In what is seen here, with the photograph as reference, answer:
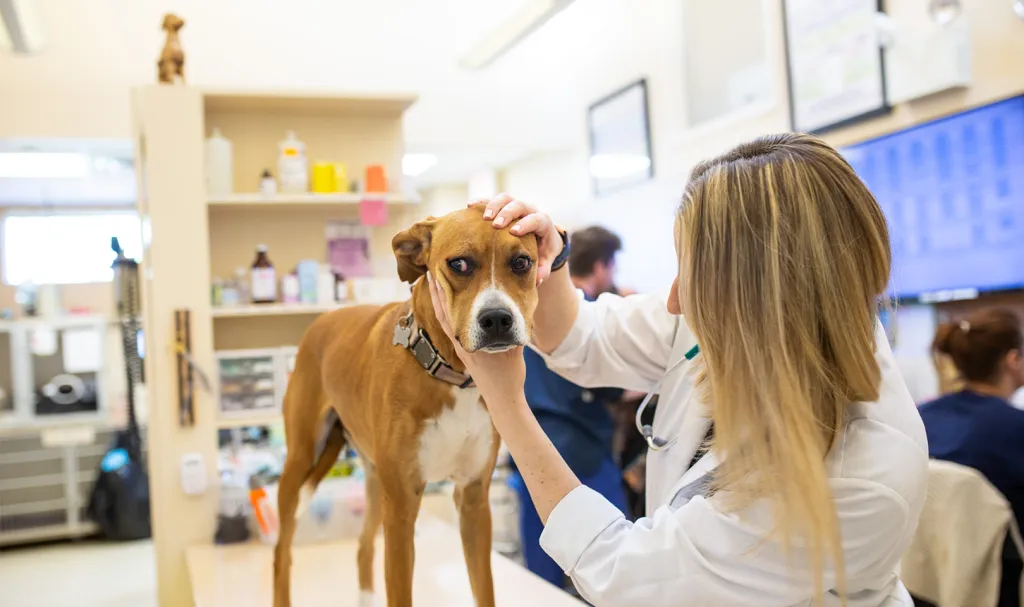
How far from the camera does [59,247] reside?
841 centimetres

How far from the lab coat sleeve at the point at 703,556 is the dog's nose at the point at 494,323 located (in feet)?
0.86

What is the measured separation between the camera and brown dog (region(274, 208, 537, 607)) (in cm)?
118

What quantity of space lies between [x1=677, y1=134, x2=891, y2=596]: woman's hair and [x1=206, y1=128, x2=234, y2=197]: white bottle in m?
2.26

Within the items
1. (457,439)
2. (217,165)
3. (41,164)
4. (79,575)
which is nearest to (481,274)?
(457,439)

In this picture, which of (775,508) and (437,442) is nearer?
(775,508)

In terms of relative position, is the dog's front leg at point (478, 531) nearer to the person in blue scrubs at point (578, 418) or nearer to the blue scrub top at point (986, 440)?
the person in blue scrubs at point (578, 418)

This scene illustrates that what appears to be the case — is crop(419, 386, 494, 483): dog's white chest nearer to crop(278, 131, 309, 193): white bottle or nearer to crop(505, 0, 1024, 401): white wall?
crop(278, 131, 309, 193): white bottle

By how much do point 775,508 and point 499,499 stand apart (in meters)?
3.24

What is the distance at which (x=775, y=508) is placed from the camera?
98 centimetres

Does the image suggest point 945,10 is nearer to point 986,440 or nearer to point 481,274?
point 986,440

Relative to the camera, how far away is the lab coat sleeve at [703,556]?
3.26 feet

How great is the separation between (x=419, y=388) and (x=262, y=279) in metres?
1.81

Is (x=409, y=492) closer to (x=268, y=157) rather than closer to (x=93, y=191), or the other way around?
(x=268, y=157)

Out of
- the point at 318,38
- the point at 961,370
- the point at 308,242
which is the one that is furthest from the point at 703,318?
the point at 318,38
